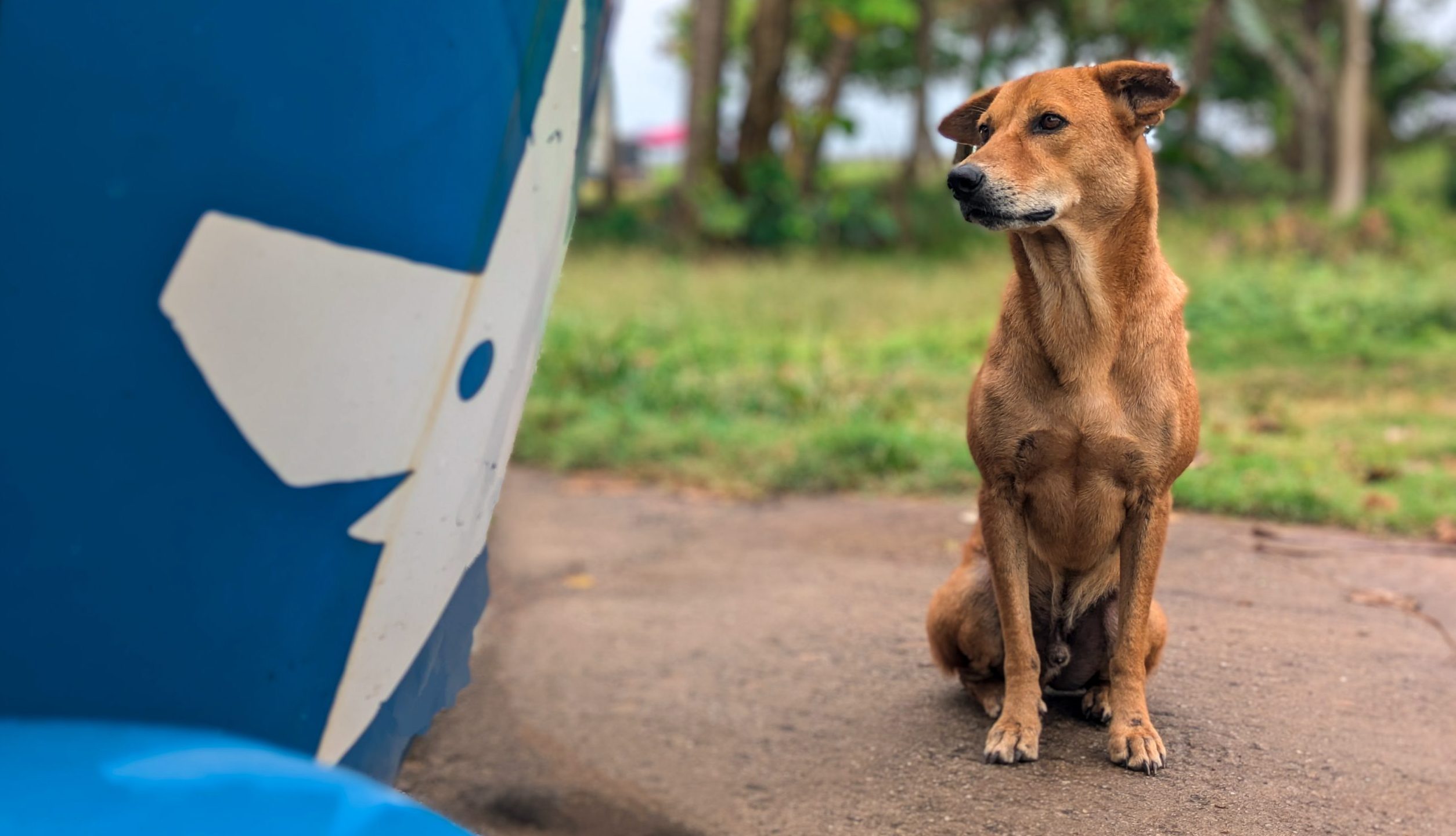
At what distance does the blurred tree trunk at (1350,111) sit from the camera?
48.4ft

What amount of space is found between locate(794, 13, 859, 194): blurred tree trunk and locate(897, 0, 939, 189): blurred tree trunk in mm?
860

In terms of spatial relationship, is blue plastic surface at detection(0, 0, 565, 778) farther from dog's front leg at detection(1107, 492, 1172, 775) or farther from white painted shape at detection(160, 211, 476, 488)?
dog's front leg at detection(1107, 492, 1172, 775)

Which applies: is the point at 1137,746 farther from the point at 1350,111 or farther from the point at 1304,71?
the point at 1304,71

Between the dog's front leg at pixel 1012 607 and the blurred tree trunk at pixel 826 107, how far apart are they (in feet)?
40.4

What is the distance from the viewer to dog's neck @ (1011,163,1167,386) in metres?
2.66

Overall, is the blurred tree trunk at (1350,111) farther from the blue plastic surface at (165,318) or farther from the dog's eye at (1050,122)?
the blue plastic surface at (165,318)

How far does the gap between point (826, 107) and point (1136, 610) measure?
15096mm

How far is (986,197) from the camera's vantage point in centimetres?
256

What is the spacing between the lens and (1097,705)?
9.66ft

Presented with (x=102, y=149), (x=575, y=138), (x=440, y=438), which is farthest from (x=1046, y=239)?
(x=102, y=149)

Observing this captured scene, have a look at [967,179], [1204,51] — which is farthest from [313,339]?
[1204,51]

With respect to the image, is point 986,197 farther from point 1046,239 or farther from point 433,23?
point 433,23

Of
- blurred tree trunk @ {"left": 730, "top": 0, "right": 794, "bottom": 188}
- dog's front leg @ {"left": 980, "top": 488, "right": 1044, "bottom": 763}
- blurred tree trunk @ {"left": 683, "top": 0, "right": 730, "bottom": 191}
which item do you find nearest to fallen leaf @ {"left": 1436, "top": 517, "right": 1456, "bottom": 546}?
dog's front leg @ {"left": 980, "top": 488, "right": 1044, "bottom": 763}

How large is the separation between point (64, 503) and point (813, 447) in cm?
525
